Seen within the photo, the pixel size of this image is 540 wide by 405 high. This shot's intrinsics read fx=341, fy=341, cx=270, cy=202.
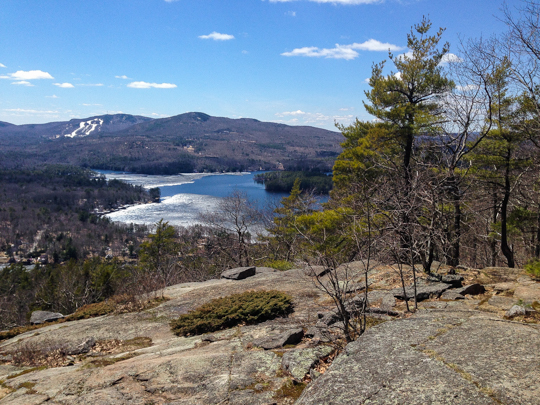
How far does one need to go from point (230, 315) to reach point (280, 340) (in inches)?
97.9

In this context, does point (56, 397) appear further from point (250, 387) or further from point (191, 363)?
point (250, 387)

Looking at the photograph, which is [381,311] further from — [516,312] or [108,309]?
[108,309]

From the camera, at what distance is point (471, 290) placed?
8.28m

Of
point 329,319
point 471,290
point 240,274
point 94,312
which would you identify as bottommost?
point 94,312

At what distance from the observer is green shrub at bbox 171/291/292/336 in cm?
845

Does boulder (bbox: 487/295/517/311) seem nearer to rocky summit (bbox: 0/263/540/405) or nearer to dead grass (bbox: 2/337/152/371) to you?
rocky summit (bbox: 0/263/540/405)

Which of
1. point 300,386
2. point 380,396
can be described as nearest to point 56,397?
point 300,386

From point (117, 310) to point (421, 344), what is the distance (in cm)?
996

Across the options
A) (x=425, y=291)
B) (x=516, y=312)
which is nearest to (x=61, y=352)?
(x=425, y=291)

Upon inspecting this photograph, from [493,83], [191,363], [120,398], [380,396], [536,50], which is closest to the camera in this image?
[380,396]

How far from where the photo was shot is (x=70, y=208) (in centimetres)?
15050

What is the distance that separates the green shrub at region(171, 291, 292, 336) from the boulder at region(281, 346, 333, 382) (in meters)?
3.20

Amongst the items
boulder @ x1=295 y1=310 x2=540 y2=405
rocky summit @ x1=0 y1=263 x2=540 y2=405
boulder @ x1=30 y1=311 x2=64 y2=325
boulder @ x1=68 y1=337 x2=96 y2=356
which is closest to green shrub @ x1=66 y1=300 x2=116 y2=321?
rocky summit @ x1=0 y1=263 x2=540 y2=405

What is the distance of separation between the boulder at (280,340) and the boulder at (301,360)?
2.47 feet
